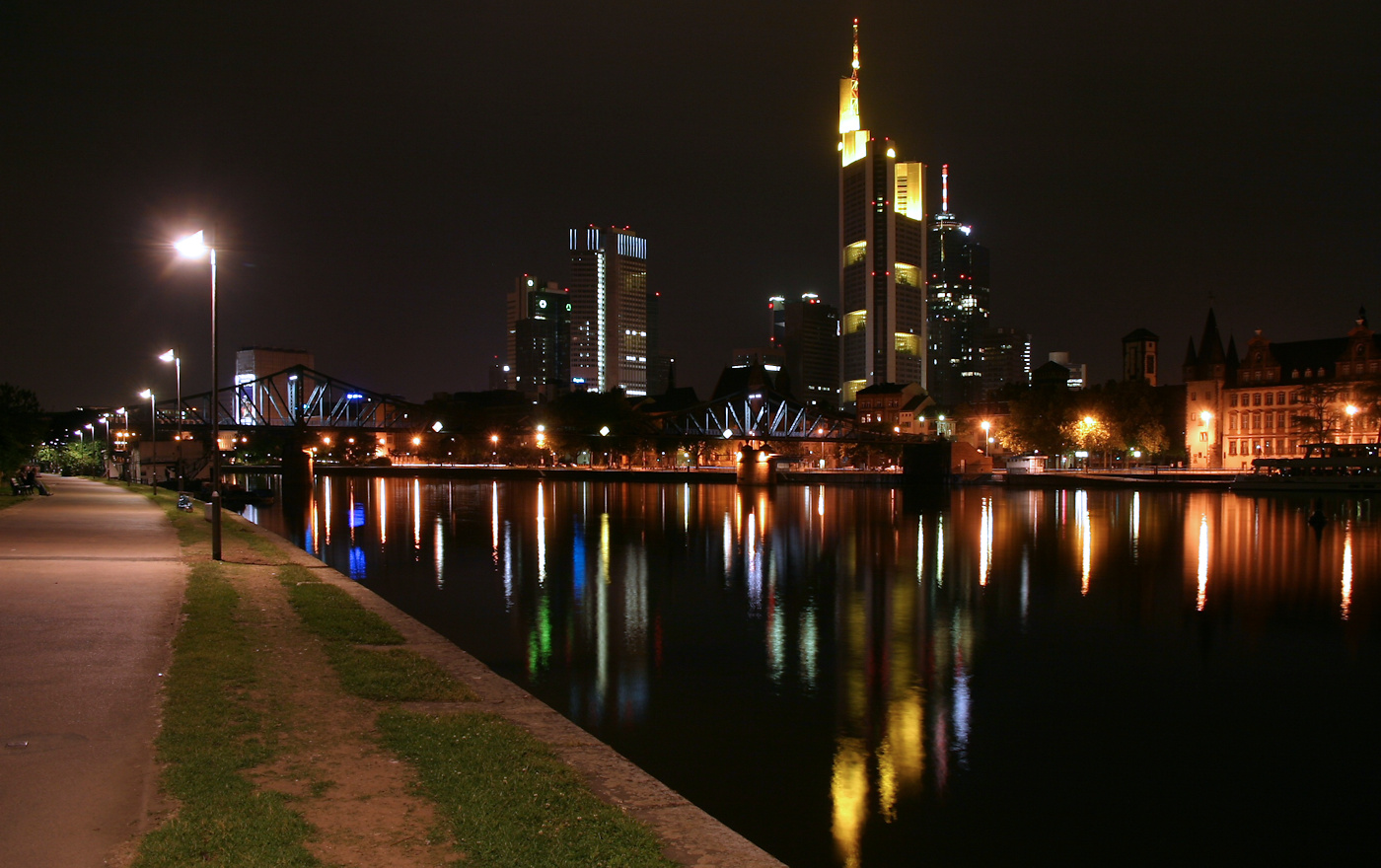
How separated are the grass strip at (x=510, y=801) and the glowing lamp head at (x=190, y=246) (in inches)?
569

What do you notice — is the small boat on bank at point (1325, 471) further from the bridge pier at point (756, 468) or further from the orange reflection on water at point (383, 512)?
the orange reflection on water at point (383, 512)

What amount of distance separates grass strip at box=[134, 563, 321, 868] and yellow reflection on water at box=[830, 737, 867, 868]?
5036 millimetres

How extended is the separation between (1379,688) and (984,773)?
8525 millimetres

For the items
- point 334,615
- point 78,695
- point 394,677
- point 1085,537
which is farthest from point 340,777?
point 1085,537

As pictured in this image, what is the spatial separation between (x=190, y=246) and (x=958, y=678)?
678 inches

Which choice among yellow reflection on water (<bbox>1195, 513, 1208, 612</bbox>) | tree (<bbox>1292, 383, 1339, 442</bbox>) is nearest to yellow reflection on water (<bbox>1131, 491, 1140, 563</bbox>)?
yellow reflection on water (<bbox>1195, 513, 1208, 612</bbox>)

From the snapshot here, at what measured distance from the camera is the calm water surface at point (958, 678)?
33.0ft

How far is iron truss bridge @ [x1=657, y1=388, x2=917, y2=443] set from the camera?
5689 inches

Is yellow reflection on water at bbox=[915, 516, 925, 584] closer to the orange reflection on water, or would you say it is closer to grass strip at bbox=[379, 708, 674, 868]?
the orange reflection on water

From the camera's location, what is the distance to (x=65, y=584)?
17.0m

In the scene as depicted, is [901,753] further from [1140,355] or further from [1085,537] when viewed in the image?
[1140,355]

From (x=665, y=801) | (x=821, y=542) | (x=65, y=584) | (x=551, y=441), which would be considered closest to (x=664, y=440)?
(x=551, y=441)

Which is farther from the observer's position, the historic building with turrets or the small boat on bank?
the historic building with turrets

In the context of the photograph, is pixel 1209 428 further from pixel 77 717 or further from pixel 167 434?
pixel 77 717
